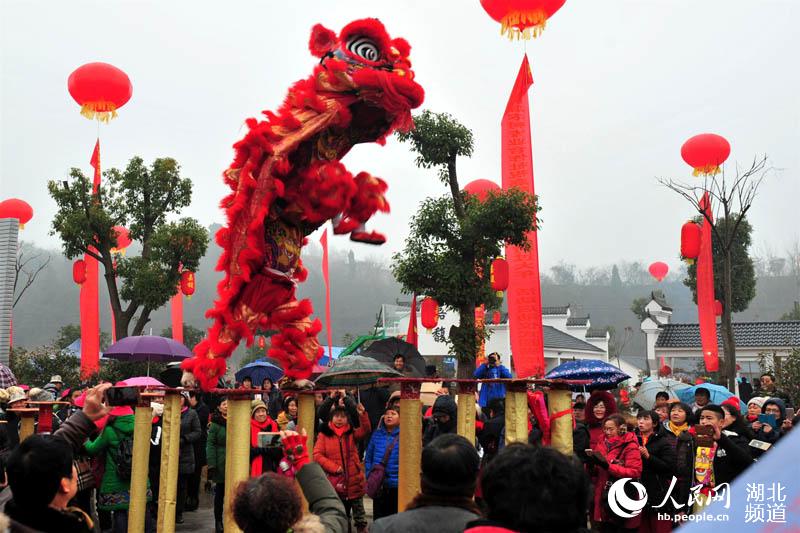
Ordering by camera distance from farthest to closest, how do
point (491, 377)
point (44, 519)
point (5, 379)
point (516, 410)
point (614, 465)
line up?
1. point (5, 379)
2. point (491, 377)
3. point (614, 465)
4. point (516, 410)
5. point (44, 519)

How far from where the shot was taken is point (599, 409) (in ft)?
19.5

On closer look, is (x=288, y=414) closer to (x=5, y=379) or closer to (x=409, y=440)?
(x=409, y=440)

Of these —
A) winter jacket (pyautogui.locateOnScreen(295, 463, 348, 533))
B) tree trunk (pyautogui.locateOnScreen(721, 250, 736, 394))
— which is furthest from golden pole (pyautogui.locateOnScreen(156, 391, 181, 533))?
tree trunk (pyautogui.locateOnScreen(721, 250, 736, 394))

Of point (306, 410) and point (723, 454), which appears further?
point (723, 454)

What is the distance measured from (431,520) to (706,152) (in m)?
12.7

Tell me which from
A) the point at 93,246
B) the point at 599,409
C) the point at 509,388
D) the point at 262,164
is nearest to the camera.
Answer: the point at 509,388

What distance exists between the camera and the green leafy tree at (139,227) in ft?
49.6

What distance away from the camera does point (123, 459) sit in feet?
17.6

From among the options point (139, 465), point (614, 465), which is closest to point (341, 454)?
point (139, 465)

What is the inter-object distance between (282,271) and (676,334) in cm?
2624

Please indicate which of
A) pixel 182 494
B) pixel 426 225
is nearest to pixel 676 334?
pixel 426 225

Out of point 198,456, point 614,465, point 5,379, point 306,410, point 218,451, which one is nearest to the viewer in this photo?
point 306,410

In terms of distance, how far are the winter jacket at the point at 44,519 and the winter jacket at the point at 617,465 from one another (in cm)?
382

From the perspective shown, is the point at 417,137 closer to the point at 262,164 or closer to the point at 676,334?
the point at 262,164
